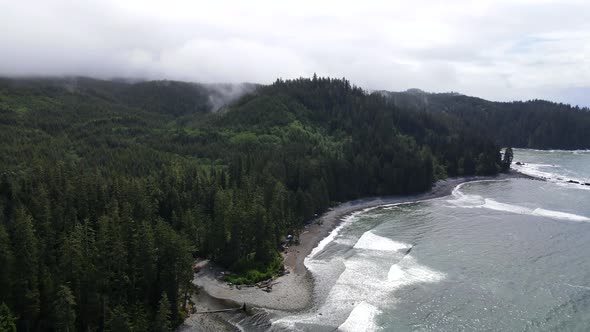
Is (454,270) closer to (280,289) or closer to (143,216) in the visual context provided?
(280,289)

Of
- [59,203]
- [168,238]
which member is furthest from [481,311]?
[59,203]

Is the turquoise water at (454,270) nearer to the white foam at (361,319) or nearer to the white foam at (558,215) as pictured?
the white foam at (361,319)

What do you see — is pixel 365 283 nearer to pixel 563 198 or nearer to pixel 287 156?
pixel 287 156

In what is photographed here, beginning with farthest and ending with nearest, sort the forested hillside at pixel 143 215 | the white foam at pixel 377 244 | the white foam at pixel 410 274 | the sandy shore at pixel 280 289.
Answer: the white foam at pixel 377 244 → the white foam at pixel 410 274 → the sandy shore at pixel 280 289 → the forested hillside at pixel 143 215

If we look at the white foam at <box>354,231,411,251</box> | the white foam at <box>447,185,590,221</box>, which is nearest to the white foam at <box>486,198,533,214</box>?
the white foam at <box>447,185,590,221</box>

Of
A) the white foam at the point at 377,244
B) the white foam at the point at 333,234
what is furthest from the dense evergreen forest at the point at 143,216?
the white foam at the point at 377,244

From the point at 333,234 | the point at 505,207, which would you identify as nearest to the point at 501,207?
the point at 505,207
